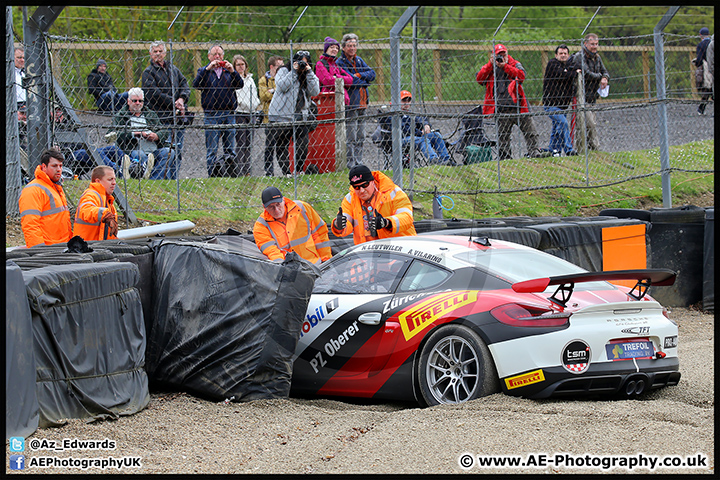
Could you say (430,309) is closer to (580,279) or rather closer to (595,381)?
(580,279)

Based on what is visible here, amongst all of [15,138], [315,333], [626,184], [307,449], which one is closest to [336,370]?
[315,333]

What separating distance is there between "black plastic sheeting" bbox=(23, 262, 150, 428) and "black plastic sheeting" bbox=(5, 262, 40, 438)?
6.0 inches

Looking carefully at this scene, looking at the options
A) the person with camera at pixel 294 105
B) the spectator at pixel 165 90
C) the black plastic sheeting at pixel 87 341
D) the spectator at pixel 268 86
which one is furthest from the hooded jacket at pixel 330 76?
the black plastic sheeting at pixel 87 341

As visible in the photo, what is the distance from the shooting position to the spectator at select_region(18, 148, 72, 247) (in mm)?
9227

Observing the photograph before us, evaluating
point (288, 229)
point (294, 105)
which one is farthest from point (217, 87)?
point (288, 229)

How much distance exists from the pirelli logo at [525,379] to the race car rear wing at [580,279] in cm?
55

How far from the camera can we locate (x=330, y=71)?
1295 centimetres

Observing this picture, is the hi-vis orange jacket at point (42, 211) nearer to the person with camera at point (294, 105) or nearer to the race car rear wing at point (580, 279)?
the person with camera at point (294, 105)

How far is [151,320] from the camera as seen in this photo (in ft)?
23.2

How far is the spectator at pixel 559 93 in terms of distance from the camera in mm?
14625

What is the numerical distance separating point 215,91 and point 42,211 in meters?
3.85

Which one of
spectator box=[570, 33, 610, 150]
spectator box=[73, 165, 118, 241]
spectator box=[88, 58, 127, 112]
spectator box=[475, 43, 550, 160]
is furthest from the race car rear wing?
spectator box=[570, 33, 610, 150]

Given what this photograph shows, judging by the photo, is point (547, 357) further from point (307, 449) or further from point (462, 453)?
point (307, 449)

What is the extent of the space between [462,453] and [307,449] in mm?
1000
